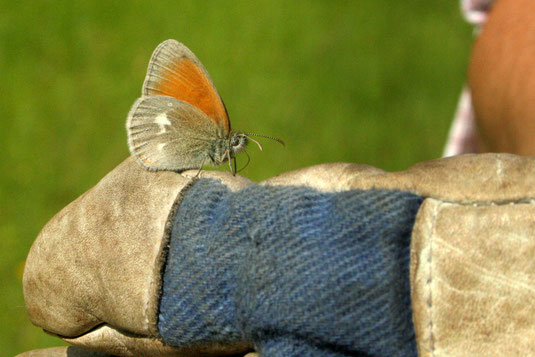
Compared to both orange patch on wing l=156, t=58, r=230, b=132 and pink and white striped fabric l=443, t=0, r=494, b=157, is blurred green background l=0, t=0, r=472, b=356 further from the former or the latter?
orange patch on wing l=156, t=58, r=230, b=132

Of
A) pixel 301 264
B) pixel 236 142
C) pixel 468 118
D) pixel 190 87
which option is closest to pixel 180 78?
pixel 190 87

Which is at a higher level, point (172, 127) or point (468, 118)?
point (172, 127)

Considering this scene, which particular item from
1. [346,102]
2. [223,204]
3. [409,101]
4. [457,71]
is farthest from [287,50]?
[223,204]

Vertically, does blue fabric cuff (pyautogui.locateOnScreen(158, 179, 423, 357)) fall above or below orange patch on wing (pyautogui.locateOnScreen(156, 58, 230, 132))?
below

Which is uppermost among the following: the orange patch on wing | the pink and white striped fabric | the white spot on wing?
the orange patch on wing

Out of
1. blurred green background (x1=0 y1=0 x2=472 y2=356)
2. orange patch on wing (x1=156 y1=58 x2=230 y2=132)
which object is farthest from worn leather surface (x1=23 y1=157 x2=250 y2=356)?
blurred green background (x1=0 y1=0 x2=472 y2=356)

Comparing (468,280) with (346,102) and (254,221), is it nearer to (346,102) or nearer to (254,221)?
(254,221)

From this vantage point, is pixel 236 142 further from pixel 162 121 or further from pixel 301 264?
pixel 301 264
